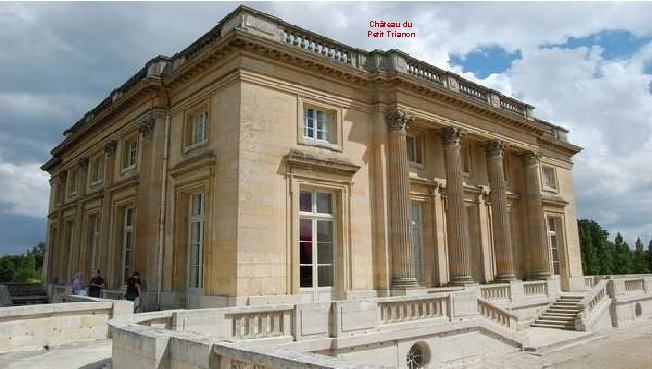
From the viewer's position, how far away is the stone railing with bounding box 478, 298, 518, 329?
12.0 m

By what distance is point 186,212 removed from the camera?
1364 cm

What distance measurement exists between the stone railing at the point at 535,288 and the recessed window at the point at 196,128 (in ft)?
37.6

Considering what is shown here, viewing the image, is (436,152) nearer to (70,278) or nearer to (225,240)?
(225,240)

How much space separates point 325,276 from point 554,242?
14098mm

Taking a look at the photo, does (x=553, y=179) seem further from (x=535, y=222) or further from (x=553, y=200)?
(x=535, y=222)

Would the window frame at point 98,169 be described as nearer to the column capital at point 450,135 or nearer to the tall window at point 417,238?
the tall window at point 417,238

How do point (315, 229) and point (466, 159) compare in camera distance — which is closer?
point (315, 229)

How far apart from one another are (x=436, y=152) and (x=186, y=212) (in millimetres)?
8588

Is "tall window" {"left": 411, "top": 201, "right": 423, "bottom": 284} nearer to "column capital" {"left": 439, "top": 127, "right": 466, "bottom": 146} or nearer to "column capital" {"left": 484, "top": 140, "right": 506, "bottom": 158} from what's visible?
"column capital" {"left": 439, "top": 127, "right": 466, "bottom": 146}

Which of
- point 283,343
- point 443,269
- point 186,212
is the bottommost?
point 283,343

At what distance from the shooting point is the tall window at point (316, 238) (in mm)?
12594

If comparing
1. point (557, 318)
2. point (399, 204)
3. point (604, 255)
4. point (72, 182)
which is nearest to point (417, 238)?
point (399, 204)

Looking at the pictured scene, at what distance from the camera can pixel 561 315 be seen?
16.1 m

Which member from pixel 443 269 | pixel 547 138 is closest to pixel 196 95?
pixel 443 269
